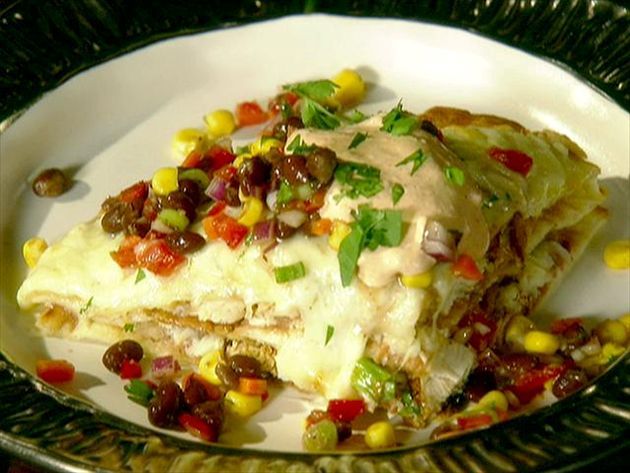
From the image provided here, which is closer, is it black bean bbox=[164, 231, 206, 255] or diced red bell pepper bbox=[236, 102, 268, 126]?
black bean bbox=[164, 231, 206, 255]

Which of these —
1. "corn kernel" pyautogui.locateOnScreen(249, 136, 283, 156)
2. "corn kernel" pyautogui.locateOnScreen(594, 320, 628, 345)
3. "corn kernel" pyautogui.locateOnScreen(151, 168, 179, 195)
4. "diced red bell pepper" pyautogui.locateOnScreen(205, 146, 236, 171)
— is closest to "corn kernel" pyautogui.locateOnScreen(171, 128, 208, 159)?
"diced red bell pepper" pyautogui.locateOnScreen(205, 146, 236, 171)

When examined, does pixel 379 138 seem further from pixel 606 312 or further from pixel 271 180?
pixel 606 312

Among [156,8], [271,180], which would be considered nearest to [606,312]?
[271,180]

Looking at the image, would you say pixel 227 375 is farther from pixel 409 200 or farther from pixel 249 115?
pixel 249 115

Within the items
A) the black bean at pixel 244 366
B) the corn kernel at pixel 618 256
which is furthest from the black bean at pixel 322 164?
the corn kernel at pixel 618 256

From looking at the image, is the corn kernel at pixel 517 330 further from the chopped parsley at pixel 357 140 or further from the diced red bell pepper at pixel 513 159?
the chopped parsley at pixel 357 140

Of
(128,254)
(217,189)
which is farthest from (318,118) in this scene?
(128,254)

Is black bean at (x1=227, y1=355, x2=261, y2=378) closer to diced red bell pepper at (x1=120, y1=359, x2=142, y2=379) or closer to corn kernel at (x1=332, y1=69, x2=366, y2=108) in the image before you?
diced red bell pepper at (x1=120, y1=359, x2=142, y2=379)
